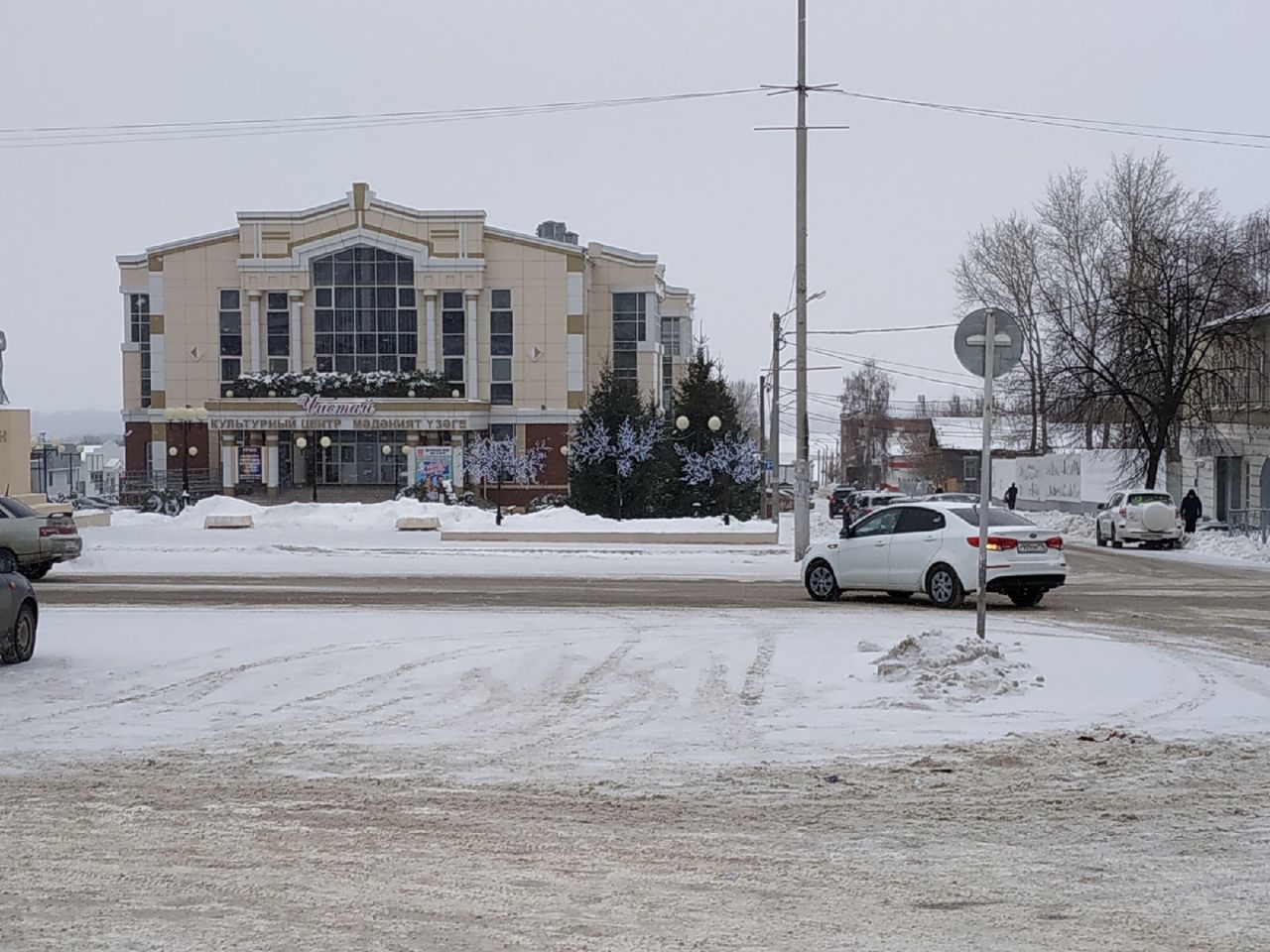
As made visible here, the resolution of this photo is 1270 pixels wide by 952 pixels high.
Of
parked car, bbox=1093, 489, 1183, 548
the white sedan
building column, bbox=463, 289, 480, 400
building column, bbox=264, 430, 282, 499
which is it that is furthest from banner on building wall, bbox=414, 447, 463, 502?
the white sedan

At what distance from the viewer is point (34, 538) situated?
26141mm

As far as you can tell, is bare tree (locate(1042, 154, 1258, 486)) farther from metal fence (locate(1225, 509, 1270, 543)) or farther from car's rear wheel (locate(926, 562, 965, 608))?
car's rear wheel (locate(926, 562, 965, 608))

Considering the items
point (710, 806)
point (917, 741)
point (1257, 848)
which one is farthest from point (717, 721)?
point (1257, 848)

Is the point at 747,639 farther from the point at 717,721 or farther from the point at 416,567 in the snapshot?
the point at 416,567

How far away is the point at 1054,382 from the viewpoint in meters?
52.4

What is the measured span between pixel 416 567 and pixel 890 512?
11323mm

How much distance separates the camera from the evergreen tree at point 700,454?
49531mm

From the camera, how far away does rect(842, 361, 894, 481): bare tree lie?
5384 inches

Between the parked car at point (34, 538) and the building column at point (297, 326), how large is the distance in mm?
46811

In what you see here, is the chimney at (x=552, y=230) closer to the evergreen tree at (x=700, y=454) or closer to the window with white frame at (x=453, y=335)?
the window with white frame at (x=453, y=335)

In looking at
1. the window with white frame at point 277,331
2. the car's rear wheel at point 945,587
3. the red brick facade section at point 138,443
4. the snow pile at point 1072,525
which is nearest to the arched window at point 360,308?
the window with white frame at point 277,331

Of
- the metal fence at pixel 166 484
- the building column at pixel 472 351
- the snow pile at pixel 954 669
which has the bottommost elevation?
the snow pile at pixel 954 669

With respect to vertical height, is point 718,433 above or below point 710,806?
above

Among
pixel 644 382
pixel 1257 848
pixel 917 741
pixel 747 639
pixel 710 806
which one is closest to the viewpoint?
pixel 1257 848
